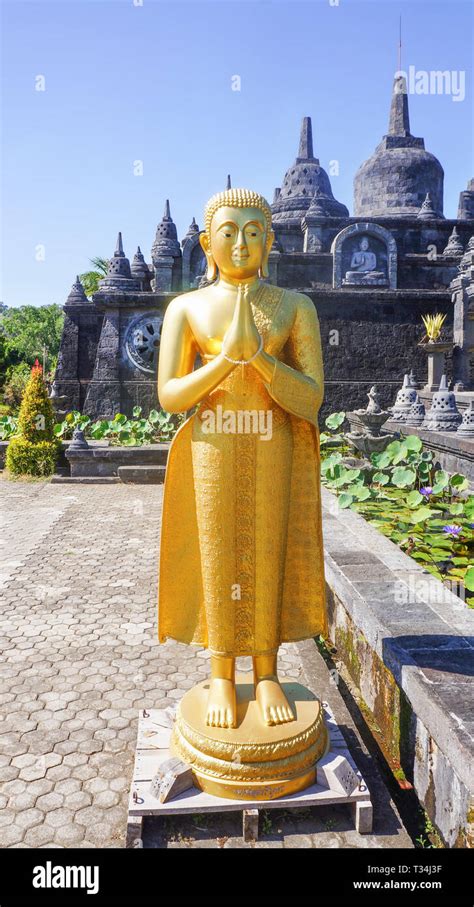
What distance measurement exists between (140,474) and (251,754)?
786 cm

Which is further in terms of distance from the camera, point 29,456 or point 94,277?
point 94,277

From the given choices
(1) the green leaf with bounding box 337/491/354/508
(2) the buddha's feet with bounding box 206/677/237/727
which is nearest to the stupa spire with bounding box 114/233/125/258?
(1) the green leaf with bounding box 337/491/354/508

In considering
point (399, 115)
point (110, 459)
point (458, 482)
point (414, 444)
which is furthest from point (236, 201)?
point (399, 115)

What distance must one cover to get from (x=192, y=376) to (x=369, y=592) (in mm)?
1820

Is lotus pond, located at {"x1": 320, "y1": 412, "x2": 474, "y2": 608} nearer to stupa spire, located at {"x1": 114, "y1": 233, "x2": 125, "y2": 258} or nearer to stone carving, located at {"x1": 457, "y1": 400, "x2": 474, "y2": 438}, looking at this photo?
stone carving, located at {"x1": 457, "y1": 400, "x2": 474, "y2": 438}

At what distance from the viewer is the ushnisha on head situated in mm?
2359

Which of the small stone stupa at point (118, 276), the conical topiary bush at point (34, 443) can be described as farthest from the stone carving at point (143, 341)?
the conical topiary bush at point (34, 443)

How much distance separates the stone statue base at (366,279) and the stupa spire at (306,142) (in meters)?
7.95

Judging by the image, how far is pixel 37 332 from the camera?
44.2m

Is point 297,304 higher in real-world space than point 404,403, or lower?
higher

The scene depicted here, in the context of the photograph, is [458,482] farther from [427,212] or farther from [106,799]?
[427,212]

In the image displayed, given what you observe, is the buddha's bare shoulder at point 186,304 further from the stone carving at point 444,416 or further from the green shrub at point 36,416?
the green shrub at point 36,416

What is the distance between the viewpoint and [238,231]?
7.74 feet

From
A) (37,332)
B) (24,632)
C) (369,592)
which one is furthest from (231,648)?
(37,332)
